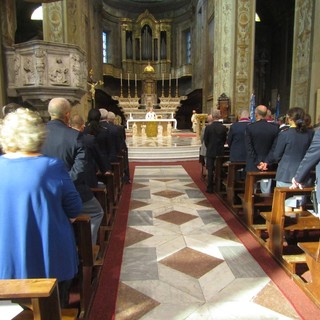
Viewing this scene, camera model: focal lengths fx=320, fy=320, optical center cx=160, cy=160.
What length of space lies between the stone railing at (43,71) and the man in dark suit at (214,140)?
365cm

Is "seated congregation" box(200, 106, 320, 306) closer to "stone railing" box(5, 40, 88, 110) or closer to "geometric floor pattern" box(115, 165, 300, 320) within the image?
"geometric floor pattern" box(115, 165, 300, 320)

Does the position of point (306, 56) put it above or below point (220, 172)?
above

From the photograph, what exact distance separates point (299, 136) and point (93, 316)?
275 centimetres

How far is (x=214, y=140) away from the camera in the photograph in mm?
5828

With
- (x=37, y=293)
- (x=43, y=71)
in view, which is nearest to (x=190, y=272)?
(x=37, y=293)

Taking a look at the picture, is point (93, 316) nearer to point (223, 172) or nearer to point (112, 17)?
point (223, 172)

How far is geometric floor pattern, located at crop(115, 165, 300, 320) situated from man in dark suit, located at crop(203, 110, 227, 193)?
1238 mm

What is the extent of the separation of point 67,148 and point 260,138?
2756mm

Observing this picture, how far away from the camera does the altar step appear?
9.71 metres

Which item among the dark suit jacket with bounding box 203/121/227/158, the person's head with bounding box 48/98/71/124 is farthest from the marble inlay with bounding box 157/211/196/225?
the person's head with bounding box 48/98/71/124

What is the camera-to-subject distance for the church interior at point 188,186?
8.25 feet

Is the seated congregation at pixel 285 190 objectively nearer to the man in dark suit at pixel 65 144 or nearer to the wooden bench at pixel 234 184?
the wooden bench at pixel 234 184

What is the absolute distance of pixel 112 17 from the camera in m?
22.8

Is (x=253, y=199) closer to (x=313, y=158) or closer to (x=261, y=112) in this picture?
(x=261, y=112)
